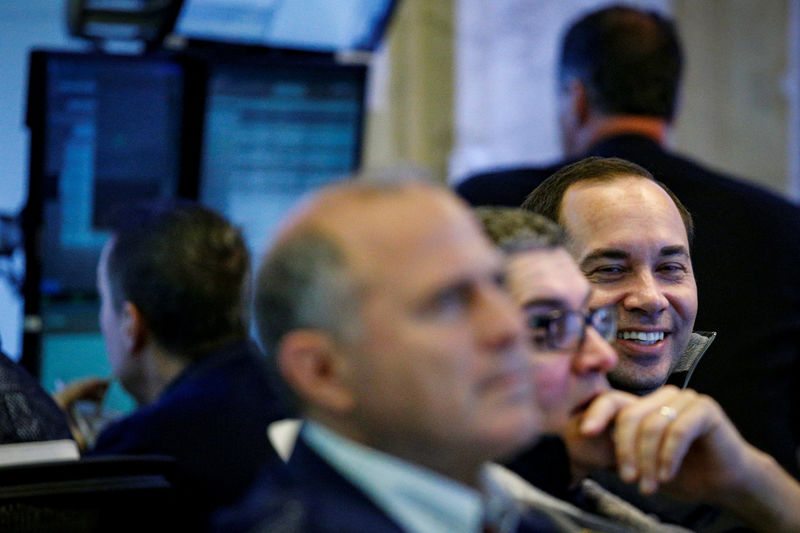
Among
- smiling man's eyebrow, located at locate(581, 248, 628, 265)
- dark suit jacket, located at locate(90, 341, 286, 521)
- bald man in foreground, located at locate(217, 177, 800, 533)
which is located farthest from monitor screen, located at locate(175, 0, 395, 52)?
bald man in foreground, located at locate(217, 177, 800, 533)

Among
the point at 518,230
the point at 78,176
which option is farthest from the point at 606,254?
the point at 78,176

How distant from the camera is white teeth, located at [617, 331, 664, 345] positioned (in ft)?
3.74

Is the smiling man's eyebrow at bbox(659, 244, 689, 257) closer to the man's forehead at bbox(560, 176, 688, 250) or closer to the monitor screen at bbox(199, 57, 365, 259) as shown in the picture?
the man's forehead at bbox(560, 176, 688, 250)

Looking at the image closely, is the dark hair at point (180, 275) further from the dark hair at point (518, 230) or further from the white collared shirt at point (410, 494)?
the white collared shirt at point (410, 494)

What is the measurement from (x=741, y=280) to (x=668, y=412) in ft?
1.62

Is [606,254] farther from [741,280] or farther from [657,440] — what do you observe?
[741,280]

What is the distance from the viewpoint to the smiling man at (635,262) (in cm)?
114

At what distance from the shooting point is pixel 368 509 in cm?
86

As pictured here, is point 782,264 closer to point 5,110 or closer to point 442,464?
point 442,464

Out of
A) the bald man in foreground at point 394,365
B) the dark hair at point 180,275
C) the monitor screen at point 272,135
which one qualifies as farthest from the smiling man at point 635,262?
the monitor screen at point 272,135

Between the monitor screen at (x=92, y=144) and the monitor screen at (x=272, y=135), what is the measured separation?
4.4 inches

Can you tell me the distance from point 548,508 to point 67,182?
2.06 metres

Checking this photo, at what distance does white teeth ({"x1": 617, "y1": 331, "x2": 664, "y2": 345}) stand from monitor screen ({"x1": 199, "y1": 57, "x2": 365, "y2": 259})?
79.4 inches

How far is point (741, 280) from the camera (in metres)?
1.49
